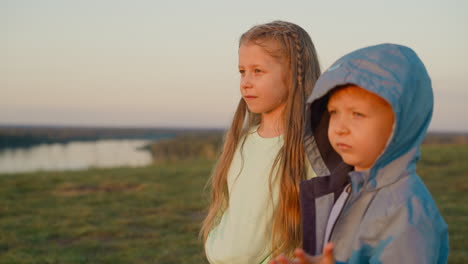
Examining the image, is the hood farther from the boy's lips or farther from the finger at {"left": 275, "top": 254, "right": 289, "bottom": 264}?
the finger at {"left": 275, "top": 254, "right": 289, "bottom": 264}

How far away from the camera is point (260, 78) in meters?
2.46

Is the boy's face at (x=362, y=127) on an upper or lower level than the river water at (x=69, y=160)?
upper

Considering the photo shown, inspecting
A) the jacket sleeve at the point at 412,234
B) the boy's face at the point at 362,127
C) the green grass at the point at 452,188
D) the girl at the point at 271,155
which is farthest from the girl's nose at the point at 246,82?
the green grass at the point at 452,188

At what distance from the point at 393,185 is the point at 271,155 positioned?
3.06 feet

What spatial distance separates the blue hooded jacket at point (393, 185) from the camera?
157 centimetres

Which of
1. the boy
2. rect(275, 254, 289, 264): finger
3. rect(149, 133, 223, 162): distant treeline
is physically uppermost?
the boy

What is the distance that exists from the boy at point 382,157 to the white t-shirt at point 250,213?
2.04 ft

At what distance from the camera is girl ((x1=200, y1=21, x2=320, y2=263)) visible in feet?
7.94

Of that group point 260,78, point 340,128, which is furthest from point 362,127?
point 260,78

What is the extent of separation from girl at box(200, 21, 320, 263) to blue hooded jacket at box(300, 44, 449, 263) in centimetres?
58

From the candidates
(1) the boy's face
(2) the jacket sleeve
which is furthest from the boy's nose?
(2) the jacket sleeve

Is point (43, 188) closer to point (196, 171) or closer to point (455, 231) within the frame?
point (196, 171)

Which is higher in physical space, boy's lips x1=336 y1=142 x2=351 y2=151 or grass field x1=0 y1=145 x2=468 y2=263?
boy's lips x1=336 y1=142 x2=351 y2=151

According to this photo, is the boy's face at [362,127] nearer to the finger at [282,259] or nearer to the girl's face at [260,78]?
the finger at [282,259]
